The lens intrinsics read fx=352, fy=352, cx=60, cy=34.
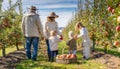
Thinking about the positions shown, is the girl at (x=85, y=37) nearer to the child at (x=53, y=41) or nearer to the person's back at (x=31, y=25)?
the child at (x=53, y=41)

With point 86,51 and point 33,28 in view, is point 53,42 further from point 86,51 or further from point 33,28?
point 86,51

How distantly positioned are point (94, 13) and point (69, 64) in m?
5.64

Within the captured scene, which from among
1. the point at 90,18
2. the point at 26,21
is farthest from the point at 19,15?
the point at 26,21

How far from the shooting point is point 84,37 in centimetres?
1445

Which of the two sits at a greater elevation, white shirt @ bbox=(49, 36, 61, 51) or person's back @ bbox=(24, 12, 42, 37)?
person's back @ bbox=(24, 12, 42, 37)

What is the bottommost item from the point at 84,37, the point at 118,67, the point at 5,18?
the point at 118,67

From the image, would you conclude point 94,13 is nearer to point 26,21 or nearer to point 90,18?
point 90,18

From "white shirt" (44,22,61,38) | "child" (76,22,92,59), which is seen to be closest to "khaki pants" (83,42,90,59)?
"child" (76,22,92,59)

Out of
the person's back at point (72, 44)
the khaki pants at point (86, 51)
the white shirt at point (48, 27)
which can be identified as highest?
the white shirt at point (48, 27)

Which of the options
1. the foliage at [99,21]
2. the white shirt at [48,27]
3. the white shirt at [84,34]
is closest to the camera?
the white shirt at [48,27]

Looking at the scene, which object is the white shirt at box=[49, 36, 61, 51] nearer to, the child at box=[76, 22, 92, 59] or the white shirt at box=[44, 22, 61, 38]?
the white shirt at box=[44, 22, 61, 38]

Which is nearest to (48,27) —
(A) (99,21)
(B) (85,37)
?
(B) (85,37)

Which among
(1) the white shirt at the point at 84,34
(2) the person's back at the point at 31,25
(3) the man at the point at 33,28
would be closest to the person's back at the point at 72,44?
(1) the white shirt at the point at 84,34

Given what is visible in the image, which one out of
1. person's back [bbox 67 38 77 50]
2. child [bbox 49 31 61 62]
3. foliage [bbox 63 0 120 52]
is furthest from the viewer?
foliage [bbox 63 0 120 52]
